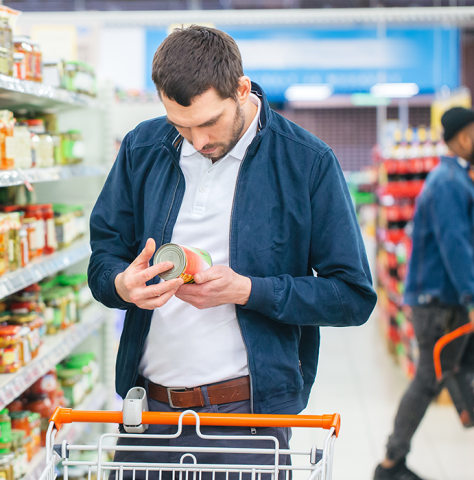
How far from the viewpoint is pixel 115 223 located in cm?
168

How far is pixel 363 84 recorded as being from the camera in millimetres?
8141

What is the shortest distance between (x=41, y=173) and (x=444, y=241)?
2159 mm

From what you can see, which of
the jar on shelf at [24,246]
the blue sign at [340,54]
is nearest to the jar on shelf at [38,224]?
the jar on shelf at [24,246]

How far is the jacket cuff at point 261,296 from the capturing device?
143cm

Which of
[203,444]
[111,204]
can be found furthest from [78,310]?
[203,444]

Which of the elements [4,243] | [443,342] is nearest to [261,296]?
[4,243]

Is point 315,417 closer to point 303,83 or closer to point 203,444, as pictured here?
point 203,444

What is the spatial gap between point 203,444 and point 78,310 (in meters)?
1.71

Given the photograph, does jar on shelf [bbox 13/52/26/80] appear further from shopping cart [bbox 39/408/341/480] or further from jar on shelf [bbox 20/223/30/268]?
shopping cart [bbox 39/408/341/480]

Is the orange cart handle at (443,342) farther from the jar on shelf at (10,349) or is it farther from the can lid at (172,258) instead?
the can lid at (172,258)

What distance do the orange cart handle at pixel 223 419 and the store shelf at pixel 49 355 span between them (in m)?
0.61

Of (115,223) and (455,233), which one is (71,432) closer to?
(115,223)

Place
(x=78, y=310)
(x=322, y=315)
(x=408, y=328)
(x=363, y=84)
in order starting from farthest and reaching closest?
(x=363, y=84), (x=408, y=328), (x=78, y=310), (x=322, y=315)

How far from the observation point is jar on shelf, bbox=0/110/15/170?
2.04 m
